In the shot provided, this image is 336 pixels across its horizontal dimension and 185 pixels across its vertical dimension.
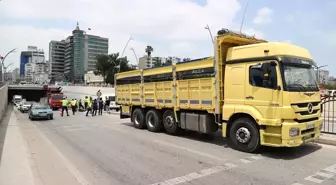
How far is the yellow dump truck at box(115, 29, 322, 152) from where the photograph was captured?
7316mm

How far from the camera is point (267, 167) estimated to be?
6.57 m

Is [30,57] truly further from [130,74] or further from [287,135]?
[287,135]

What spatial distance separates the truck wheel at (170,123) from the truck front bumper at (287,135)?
416cm

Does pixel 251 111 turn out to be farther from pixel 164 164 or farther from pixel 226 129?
pixel 164 164

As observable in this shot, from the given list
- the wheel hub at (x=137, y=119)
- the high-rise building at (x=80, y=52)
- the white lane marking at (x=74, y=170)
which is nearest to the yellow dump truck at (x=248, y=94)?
the wheel hub at (x=137, y=119)

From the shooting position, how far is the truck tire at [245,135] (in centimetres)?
777

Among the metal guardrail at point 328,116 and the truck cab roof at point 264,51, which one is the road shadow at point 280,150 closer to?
the metal guardrail at point 328,116

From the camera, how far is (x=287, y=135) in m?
7.12

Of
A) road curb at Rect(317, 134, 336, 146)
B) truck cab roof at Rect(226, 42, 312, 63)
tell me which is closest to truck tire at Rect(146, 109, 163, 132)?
truck cab roof at Rect(226, 42, 312, 63)

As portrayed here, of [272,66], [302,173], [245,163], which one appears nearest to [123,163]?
[245,163]

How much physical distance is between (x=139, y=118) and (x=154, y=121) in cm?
144

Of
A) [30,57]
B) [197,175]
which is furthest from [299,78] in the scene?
[30,57]

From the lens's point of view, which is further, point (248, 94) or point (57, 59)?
point (57, 59)

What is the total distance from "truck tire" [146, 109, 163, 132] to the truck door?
4810 millimetres
